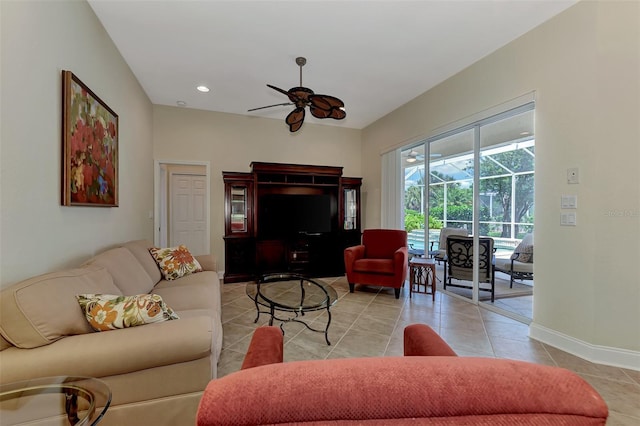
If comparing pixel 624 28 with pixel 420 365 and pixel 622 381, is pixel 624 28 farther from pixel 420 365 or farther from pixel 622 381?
pixel 420 365

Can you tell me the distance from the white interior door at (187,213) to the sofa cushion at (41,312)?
4265 mm

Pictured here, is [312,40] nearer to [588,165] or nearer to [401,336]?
[588,165]

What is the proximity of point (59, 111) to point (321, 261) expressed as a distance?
407cm

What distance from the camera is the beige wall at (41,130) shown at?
1.45 meters

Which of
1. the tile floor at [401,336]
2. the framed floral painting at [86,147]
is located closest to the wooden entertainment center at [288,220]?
the tile floor at [401,336]

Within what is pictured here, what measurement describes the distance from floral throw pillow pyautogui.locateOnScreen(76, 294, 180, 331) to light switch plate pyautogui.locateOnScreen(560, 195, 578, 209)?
129 inches

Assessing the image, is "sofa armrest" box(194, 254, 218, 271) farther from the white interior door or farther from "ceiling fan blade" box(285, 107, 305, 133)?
the white interior door

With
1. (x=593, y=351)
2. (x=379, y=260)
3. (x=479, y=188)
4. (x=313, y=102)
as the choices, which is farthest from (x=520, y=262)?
(x=313, y=102)

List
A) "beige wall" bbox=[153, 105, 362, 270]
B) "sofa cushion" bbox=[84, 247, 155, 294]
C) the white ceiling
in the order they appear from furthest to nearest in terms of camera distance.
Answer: "beige wall" bbox=[153, 105, 362, 270]
the white ceiling
"sofa cushion" bbox=[84, 247, 155, 294]

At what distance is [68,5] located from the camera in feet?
6.61

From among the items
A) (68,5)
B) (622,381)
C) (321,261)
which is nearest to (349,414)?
(622,381)

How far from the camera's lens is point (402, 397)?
455 millimetres

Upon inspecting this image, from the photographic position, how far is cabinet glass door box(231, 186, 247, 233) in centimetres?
483

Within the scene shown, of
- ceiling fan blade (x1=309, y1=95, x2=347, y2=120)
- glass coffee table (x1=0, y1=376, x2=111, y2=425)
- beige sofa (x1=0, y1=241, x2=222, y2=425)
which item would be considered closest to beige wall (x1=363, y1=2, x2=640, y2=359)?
ceiling fan blade (x1=309, y1=95, x2=347, y2=120)
